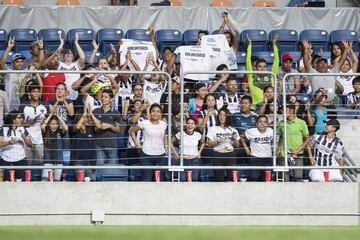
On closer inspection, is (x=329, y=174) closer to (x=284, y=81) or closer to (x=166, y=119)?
(x=284, y=81)

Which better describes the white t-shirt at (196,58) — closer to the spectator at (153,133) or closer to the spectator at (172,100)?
the spectator at (172,100)

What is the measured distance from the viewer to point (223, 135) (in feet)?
40.4

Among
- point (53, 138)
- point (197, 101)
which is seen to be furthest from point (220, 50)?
point (53, 138)

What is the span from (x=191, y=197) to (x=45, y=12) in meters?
6.69

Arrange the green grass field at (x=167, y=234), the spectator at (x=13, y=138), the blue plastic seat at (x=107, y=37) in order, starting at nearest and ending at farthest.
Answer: the green grass field at (x=167, y=234)
the spectator at (x=13, y=138)
the blue plastic seat at (x=107, y=37)

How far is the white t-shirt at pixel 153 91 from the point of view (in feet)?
40.6

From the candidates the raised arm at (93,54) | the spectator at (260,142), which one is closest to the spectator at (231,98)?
the spectator at (260,142)

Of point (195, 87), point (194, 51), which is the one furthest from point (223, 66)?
point (195, 87)

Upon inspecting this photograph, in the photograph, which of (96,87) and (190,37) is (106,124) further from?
(190,37)

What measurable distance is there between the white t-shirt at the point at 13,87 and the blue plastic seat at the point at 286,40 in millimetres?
6298

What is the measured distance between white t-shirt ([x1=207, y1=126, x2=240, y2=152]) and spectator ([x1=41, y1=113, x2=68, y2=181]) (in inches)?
73.5

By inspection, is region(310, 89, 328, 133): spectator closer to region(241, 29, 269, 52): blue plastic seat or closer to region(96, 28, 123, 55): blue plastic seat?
region(241, 29, 269, 52): blue plastic seat

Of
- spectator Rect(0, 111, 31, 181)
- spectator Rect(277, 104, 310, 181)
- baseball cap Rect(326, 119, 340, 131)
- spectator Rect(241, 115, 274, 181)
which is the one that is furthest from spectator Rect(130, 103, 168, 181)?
baseball cap Rect(326, 119, 340, 131)

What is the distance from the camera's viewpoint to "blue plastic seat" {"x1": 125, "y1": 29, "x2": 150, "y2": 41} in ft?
54.8
